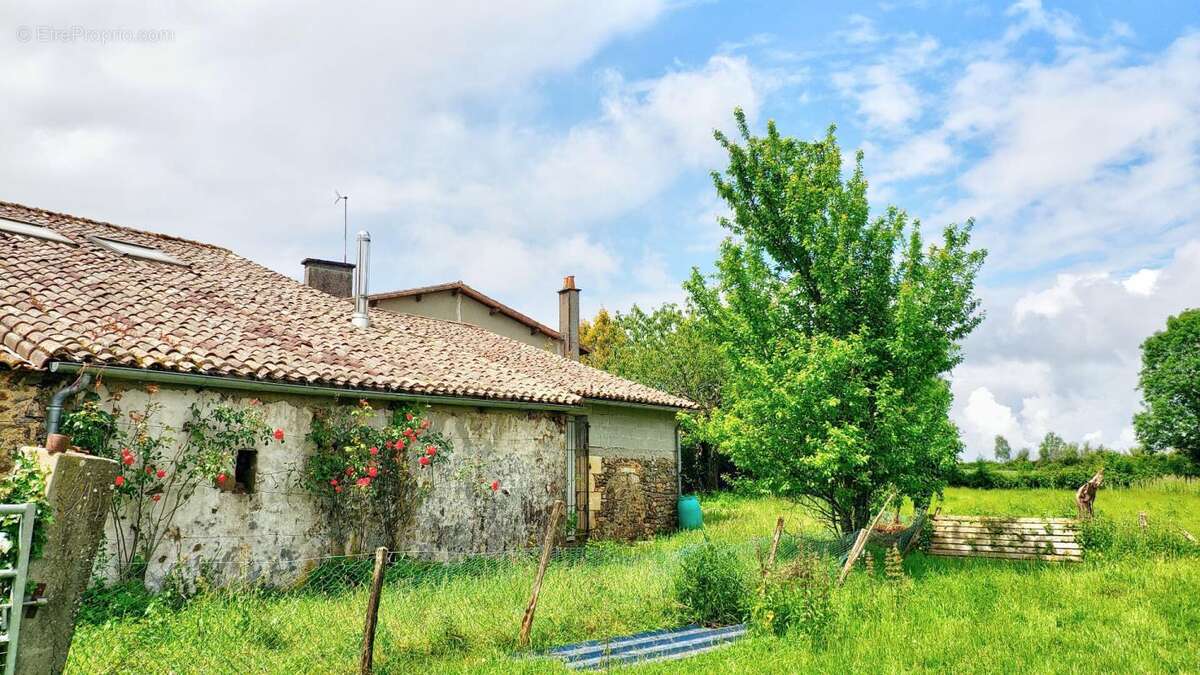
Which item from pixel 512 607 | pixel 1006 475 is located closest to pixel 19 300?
pixel 512 607

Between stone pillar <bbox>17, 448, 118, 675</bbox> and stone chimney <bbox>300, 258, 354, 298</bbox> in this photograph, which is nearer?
stone pillar <bbox>17, 448, 118, 675</bbox>

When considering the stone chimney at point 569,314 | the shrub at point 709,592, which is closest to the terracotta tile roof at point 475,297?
the stone chimney at point 569,314

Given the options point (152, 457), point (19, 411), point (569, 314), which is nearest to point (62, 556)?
point (19, 411)

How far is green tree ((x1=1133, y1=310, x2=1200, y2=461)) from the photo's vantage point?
40.1m

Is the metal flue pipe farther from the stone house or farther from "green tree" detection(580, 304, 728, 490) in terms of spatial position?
"green tree" detection(580, 304, 728, 490)

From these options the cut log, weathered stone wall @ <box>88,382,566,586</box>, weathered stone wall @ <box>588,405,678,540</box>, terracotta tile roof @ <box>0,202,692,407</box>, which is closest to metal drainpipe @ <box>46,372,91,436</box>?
terracotta tile roof @ <box>0,202,692,407</box>

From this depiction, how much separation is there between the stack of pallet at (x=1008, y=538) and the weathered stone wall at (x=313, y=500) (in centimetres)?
654

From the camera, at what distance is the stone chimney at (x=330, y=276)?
1803cm

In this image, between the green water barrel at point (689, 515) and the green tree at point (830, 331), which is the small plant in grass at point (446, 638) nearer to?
the green tree at point (830, 331)

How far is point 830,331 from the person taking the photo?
13.5 metres

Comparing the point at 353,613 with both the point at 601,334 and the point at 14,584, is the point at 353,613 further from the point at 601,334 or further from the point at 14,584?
the point at 601,334

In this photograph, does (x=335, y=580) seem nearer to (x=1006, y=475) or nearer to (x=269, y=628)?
(x=269, y=628)

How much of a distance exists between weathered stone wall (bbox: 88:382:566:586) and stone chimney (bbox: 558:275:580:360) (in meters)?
8.45

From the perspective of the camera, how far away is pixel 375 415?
1168 cm
